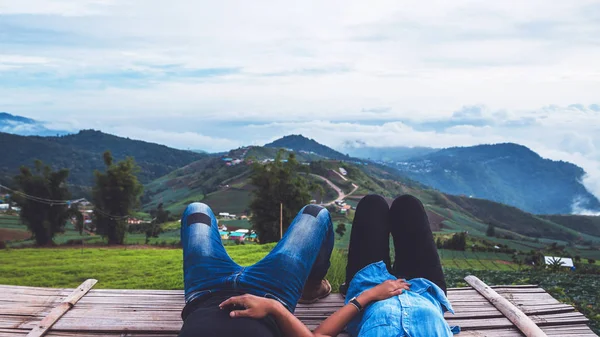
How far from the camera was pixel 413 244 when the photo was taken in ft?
10.1

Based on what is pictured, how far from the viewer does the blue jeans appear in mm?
2547

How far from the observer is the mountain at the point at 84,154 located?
125 m

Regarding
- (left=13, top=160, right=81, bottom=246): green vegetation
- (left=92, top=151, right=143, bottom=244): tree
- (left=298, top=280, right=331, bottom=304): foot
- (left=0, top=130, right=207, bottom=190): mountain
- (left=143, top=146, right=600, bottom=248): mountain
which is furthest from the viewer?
(left=0, top=130, right=207, bottom=190): mountain

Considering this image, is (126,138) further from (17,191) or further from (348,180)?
(17,191)

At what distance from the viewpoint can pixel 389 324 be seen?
240 centimetres

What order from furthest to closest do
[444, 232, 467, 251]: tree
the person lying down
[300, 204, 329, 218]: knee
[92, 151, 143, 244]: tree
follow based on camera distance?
[444, 232, 467, 251]: tree, [92, 151, 143, 244]: tree, [300, 204, 329, 218]: knee, the person lying down

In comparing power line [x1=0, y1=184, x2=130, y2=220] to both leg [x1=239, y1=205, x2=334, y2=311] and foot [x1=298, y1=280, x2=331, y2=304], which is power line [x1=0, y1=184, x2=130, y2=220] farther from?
leg [x1=239, y1=205, x2=334, y2=311]

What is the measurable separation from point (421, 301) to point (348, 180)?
296ft

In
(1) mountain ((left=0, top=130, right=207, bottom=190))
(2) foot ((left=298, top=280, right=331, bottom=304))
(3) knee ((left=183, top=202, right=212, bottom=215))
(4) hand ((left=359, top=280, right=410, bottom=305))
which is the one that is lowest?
(2) foot ((left=298, top=280, right=331, bottom=304))

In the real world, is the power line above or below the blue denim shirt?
below

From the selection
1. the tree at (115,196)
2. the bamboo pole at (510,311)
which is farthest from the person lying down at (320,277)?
the tree at (115,196)

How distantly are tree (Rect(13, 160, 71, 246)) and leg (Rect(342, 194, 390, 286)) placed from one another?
95.0 feet

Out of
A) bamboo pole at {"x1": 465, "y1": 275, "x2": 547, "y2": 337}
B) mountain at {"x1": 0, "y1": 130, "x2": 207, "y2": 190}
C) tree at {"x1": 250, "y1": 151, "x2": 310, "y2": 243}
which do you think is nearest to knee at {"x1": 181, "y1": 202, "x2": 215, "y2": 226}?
bamboo pole at {"x1": 465, "y1": 275, "x2": 547, "y2": 337}

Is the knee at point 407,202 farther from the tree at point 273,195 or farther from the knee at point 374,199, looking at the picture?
the tree at point 273,195
